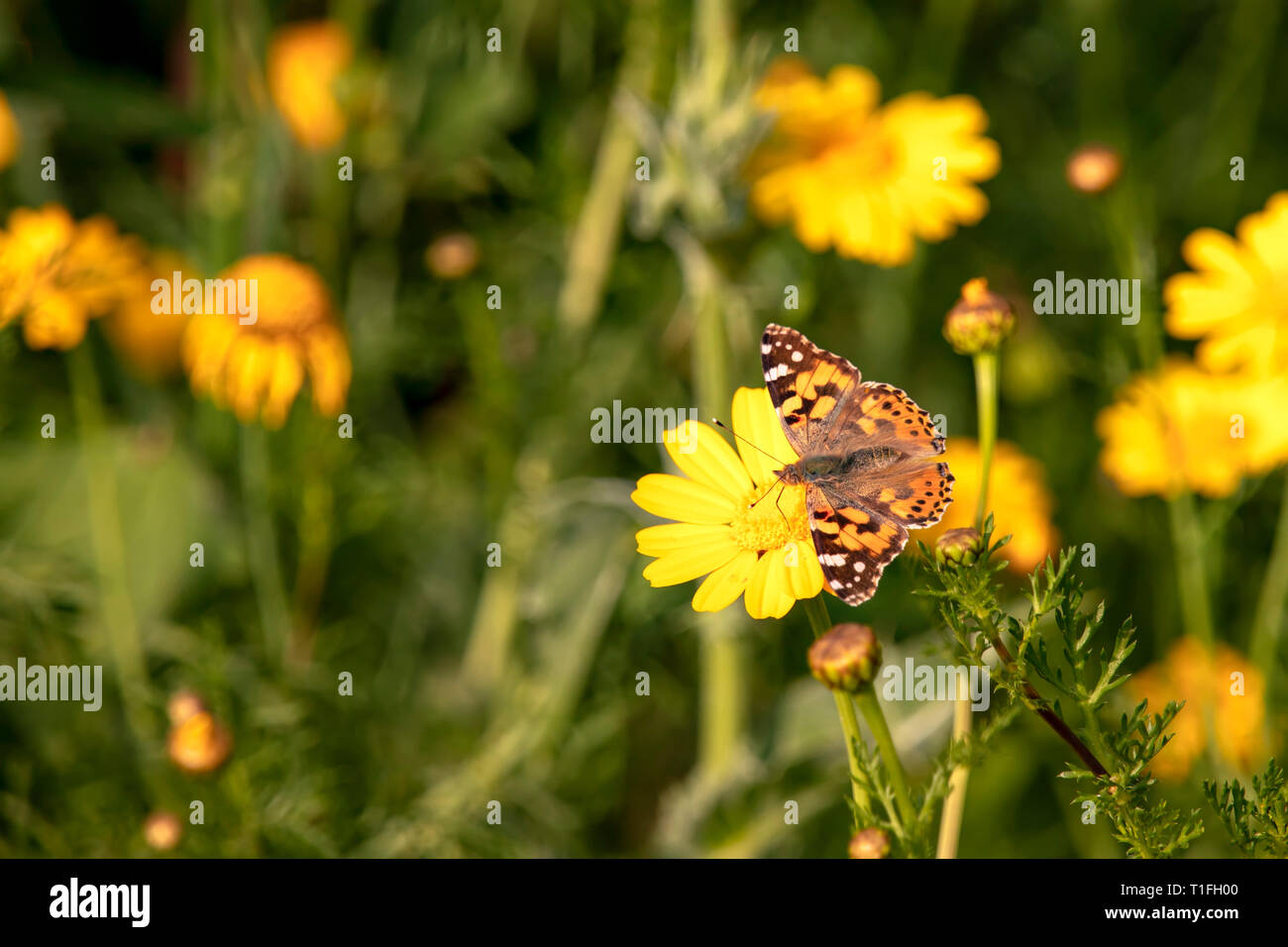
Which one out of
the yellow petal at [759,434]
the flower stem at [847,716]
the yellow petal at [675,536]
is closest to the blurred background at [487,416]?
the yellow petal at [759,434]

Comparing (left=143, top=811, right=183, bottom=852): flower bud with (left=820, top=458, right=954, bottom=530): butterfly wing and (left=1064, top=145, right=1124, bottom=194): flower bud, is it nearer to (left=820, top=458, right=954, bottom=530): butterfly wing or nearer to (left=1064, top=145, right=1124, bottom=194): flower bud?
(left=820, top=458, right=954, bottom=530): butterfly wing

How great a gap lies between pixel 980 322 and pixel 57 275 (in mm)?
1196

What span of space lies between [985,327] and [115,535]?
1.33 m

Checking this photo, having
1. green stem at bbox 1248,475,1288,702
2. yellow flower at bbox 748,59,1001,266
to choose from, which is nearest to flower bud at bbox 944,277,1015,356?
yellow flower at bbox 748,59,1001,266

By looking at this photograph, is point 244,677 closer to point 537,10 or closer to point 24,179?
point 24,179

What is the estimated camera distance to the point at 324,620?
77.8 inches

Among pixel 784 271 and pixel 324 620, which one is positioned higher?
pixel 784 271

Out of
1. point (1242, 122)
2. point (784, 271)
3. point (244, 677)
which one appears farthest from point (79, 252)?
point (1242, 122)

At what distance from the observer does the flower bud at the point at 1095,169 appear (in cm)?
145

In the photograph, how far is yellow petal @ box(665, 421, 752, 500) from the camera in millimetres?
1098

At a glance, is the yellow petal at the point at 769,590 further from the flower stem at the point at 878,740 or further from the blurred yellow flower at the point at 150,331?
the blurred yellow flower at the point at 150,331

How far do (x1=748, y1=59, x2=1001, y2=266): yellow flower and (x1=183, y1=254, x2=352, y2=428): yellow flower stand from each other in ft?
2.23

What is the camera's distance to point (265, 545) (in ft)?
5.70

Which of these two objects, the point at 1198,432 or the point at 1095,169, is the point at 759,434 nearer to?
the point at 1095,169
